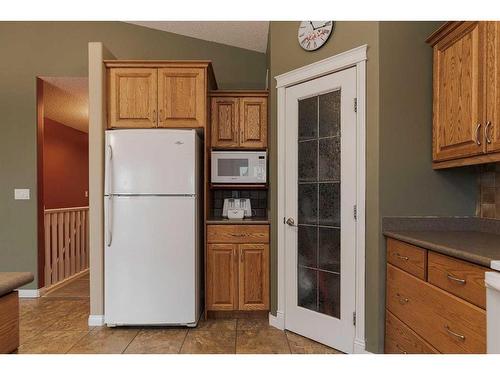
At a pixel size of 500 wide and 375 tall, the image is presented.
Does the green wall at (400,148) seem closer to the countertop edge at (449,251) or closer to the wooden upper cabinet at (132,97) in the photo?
the countertop edge at (449,251)

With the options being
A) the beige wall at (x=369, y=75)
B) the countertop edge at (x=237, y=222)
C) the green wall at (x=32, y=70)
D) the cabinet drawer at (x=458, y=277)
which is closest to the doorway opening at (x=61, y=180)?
the green wall at (x=32, y=70)

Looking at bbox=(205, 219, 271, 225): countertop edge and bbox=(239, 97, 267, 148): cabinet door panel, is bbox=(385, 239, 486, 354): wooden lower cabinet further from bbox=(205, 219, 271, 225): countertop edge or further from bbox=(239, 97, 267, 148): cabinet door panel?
bbox=(239, 97, 267, 148): cabinet door panel

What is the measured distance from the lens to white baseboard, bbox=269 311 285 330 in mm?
2836

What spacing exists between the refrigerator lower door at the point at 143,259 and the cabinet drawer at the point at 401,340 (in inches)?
63.3

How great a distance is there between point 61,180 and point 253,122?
356 centimetres

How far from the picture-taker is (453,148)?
78.2 inches

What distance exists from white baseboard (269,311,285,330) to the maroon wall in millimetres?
3618

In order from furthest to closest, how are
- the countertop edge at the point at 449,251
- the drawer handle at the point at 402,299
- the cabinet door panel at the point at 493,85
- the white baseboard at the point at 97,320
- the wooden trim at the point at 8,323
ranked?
the white baseboard at the point at 97,320 < the drawer handle at the point at 402,299 < the cabinet door panel at the point at 493,85 < the countertop edge at the point at 449,251 < the wooden trim at the point at 8,323

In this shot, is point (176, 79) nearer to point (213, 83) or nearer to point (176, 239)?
point (213, 83)

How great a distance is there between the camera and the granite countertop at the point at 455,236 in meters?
1.39

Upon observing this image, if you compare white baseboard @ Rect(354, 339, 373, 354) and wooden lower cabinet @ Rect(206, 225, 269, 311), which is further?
wooden lower cabinet @ Rect(206, 225, 269, 311)

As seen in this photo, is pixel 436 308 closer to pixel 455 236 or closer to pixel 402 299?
pixel 402 299

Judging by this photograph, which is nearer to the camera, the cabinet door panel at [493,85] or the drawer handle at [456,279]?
the drawer handle at [456,279]

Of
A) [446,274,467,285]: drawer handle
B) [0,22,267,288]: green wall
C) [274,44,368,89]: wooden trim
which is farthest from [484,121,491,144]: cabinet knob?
[0,22,267,288]: green wall
